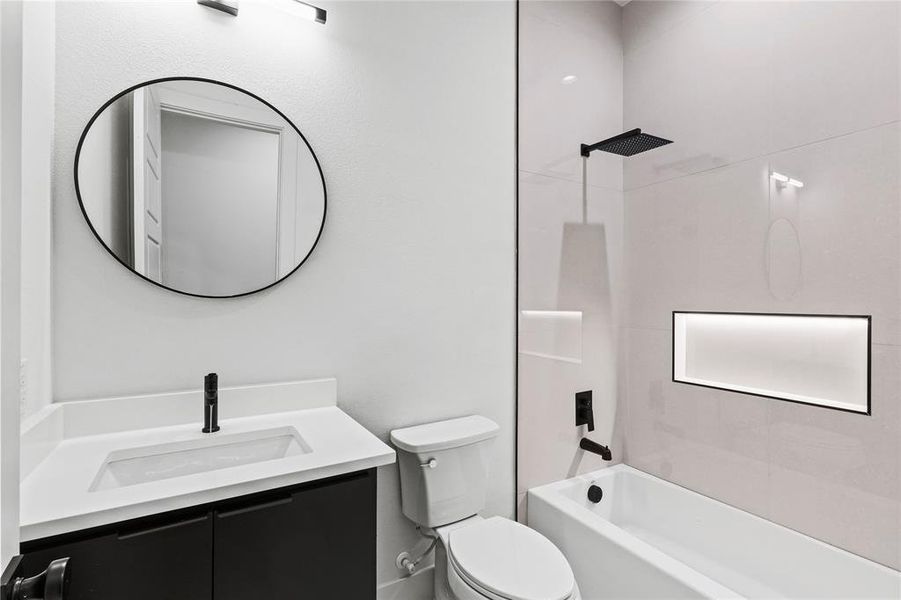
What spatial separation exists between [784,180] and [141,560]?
2.38 metres

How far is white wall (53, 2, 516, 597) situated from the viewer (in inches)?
51.3

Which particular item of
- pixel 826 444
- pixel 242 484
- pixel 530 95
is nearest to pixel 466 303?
pixel 530 95

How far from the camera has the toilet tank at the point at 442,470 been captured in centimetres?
166

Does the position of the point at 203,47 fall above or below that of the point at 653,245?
above

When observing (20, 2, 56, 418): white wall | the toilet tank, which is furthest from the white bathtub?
(20, 2, 56, 418): white wall

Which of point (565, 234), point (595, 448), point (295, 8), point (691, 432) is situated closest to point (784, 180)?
point (565, 234)

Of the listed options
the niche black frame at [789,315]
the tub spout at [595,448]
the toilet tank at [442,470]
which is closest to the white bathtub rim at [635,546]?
the tub spout at [595,448]

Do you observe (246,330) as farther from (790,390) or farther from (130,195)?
(790,390)

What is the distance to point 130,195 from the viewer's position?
1.33 meters

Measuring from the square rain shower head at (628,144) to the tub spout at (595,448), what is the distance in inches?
56.0

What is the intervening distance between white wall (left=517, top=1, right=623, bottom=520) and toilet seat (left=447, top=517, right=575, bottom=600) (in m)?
0.48

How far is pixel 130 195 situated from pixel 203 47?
515 millimetres

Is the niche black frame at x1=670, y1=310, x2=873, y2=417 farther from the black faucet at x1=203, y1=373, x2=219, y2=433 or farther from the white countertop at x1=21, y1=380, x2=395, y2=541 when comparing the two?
the black faucet at x1=203, y1=373, x2=219, y2=433

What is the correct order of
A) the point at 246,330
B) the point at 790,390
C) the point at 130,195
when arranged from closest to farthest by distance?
the point at 130,195, the point at 246,330, the point at 790,390
